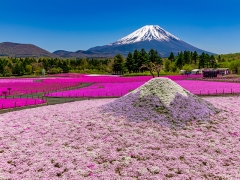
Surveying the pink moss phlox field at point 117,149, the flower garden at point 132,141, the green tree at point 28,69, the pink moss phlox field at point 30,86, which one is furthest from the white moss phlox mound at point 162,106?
the green tree at point 28,69

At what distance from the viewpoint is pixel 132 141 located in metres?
18.6

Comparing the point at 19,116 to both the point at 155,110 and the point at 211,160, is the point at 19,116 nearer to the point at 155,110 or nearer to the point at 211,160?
the point at 155,110

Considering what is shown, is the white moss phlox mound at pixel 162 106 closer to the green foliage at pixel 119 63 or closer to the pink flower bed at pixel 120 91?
the pink flower bed at pixel 120 91

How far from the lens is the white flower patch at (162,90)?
25.7 m

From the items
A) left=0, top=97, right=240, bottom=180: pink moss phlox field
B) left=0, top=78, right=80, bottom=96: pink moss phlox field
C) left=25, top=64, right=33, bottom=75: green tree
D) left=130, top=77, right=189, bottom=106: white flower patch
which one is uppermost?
left=25, top=64, right=33, bottom=75: green tree

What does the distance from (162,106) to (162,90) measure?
9.79 feet

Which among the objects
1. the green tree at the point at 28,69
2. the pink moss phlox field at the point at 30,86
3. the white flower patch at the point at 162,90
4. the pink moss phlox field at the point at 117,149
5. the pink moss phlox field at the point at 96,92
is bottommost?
the pink moss phlox field at the point at 117,149

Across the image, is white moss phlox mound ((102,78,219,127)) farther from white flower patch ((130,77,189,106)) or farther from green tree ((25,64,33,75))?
green tree ((25,64,33,75))

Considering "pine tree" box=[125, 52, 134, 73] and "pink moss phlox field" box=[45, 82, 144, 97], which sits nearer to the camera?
"pink moss phlox field" box=[45, 82, 144, 97]

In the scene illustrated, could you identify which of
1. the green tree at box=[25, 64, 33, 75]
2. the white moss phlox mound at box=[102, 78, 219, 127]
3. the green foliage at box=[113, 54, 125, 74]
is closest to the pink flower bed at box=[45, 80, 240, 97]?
the white moss phlox mound at box=[102, 78, 219, 127]

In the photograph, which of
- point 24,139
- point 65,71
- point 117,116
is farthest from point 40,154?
point 65,71

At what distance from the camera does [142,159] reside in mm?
15672

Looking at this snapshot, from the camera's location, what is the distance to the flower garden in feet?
46.4

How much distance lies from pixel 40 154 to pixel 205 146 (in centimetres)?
1242
